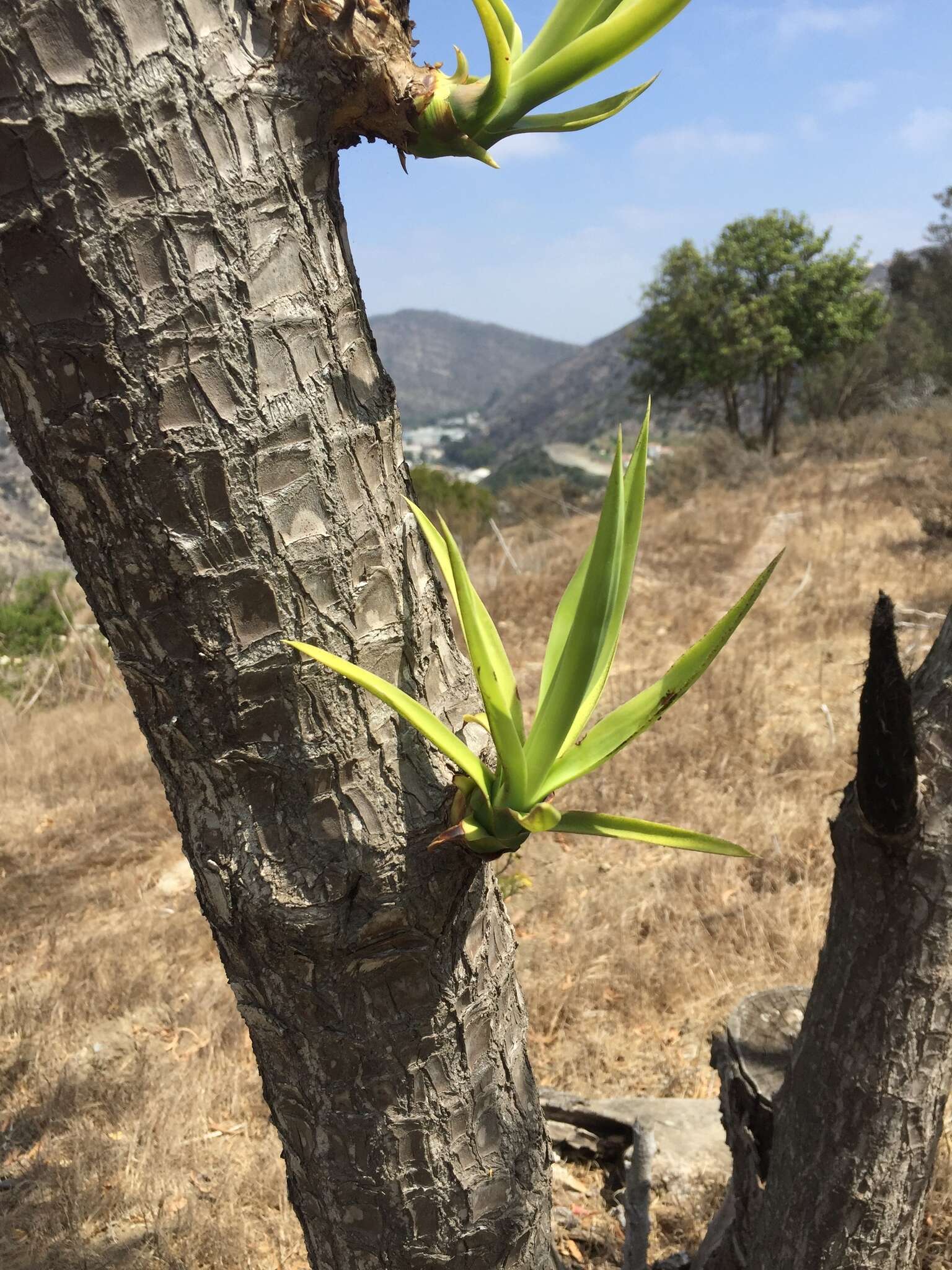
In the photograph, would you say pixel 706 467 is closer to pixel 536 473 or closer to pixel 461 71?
pixel 461 71

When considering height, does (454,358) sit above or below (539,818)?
above

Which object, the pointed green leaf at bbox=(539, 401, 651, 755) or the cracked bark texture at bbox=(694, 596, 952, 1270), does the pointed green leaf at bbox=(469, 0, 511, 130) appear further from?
the cracked bark texture at bbox=(694, 596, 952, 1270)

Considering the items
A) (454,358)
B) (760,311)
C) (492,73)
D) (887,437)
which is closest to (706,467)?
(887,437)

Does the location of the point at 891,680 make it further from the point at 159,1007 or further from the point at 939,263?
the point at 939,263

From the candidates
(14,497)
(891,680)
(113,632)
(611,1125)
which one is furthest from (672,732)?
(14,497)

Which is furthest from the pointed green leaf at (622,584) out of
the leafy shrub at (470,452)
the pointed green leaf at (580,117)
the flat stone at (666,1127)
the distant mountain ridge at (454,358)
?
the distant mountain ridge at (454,358)

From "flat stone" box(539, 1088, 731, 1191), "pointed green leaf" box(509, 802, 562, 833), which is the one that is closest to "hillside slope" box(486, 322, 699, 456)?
"flat stone" box(539, 1088, 731, 1191)
